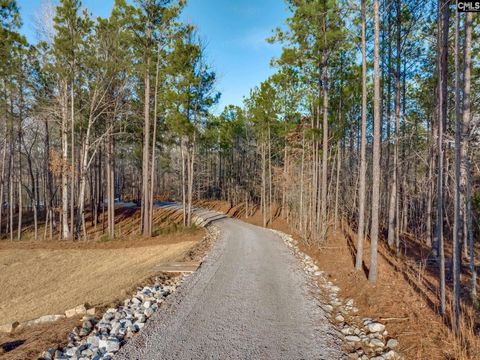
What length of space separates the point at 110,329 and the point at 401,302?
6142 millimetres

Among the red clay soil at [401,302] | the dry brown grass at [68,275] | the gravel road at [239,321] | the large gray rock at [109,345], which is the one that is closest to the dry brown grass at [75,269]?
the dry brown grass at [68,275]

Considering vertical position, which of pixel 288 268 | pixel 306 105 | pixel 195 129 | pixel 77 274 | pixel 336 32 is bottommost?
pixel 77 274

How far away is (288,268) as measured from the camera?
9016mm

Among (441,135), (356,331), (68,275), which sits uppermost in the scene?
(441,135)

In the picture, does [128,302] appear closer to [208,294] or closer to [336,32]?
[208,294]

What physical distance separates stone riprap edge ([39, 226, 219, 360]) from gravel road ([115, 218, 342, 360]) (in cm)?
23

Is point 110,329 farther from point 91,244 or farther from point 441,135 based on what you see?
point 91,244

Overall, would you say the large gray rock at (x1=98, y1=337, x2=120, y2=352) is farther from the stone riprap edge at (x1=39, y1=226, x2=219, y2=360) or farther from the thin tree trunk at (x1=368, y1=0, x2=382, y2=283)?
the thin tree trunk at (x1=368, y1=0, x2=382, y2=283)

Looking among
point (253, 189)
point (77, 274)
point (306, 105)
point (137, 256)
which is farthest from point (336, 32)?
point (253, 189)

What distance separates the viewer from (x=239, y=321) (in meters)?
5.23

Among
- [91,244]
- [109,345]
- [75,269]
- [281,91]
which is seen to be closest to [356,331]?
[109,345]

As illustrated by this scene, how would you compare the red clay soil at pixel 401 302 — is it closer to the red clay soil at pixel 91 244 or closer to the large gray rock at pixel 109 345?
the large gray rock at pixel 109 345

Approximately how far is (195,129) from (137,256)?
8.56 metres

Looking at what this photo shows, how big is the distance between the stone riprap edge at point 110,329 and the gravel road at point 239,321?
0.75ft
